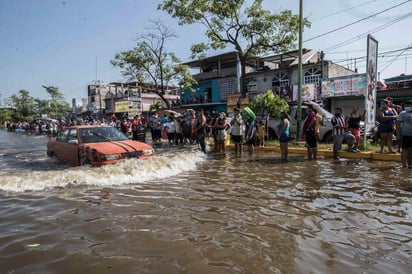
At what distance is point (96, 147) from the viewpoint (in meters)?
7.41

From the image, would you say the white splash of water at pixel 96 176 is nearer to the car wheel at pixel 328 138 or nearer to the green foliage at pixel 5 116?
the car wheel at pixel 328 138

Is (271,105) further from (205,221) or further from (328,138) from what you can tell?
(205,221)

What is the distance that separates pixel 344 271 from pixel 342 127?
706 cm

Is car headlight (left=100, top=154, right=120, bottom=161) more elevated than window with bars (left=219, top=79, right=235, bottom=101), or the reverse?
window with bars (left=219, top=79, right=235, bottom=101)

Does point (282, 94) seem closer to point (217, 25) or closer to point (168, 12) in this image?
point (217, 25)

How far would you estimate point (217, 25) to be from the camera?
1736 cm

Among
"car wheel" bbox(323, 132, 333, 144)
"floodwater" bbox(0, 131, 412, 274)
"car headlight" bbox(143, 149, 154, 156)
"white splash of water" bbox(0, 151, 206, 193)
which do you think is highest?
"car wheel" bbox(323, 132, 333, 144)

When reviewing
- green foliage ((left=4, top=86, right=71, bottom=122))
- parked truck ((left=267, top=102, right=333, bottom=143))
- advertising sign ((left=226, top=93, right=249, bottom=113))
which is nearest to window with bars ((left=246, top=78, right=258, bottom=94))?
advertising sign ((left=226, top=93, right=249, bottom=113))

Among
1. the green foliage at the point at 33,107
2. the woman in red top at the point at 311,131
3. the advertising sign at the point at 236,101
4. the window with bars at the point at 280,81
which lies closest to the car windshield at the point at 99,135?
the woman in red top at the point at 311,131

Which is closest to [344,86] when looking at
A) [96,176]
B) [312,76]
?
[312,76]

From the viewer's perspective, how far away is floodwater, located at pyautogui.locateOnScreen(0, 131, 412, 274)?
287 cm

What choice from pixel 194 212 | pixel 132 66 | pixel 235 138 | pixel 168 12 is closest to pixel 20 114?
pixel 132 66

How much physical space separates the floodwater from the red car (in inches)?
17.1

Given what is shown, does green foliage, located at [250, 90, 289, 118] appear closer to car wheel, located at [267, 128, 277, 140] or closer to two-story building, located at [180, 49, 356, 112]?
car wheel, located at [267, 128, 277, 140]
